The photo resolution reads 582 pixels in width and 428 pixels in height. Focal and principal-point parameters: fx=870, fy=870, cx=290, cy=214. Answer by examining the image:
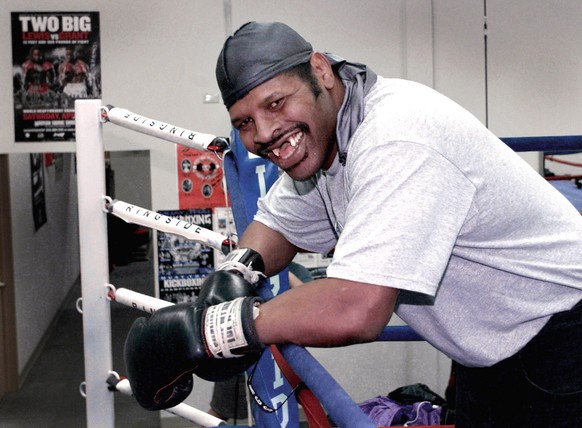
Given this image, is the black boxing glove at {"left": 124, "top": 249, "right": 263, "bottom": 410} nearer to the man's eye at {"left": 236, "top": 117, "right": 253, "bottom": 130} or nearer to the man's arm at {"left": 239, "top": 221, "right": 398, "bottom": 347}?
the man's arm at {"left": 239, "top": 221, "right": 398, "bottom": 347}

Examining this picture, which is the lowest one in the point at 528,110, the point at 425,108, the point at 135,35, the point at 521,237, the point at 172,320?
the point at 172,320

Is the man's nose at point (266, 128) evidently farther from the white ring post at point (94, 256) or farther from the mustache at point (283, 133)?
the white ring post at point (94, 256)

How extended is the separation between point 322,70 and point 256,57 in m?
0.13

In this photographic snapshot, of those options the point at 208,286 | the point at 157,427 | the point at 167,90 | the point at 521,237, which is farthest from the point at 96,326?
the point at 157,427

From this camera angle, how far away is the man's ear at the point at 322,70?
4.74ft

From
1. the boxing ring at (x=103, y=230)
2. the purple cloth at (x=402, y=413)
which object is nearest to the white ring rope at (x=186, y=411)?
the boxing ring at (x=103, y=230)

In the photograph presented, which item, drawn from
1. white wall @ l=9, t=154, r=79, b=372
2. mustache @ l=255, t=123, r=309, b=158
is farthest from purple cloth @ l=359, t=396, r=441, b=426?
white wall @ l=9, t=154, r=79, b=372

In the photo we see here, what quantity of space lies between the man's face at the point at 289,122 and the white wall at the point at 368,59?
9.82 feet

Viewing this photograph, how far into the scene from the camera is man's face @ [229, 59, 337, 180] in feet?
4.56

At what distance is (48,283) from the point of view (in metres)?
6.30

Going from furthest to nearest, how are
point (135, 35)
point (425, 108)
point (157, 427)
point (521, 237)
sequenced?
point (157, 427)
point (135, 35)
point (521, 237)
point (425, 108)

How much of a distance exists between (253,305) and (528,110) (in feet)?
11.9

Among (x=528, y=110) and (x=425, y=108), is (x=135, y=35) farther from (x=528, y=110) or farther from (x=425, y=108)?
(x=425, y=108)

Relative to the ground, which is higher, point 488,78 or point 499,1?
point 499,1
